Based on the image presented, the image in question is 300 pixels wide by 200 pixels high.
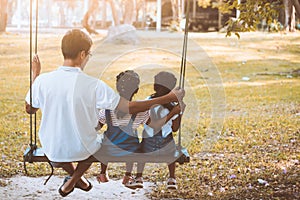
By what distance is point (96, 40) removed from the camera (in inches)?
686

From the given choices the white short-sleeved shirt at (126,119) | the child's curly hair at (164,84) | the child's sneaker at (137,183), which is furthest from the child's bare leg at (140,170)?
the child's curly hair at (164,84)

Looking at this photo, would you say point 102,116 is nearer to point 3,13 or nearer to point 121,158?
point 121,158

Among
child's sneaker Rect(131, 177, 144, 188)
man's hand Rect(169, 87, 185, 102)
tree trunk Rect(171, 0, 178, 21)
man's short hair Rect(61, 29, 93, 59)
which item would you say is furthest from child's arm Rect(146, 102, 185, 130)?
tree trunk Rect(171, 0, 178, 21)

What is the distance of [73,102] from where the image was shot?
9.57 ft

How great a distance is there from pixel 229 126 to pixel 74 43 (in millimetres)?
4714

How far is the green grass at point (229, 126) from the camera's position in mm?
4828

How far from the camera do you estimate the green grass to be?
4.83 meters

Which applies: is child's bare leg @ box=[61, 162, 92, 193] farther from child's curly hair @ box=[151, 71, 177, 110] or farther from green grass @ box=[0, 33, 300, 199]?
green grass @ box=[0, 33, 300, 199]

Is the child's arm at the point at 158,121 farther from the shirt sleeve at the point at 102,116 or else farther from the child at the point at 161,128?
the shirt sleeve at the point at 102,116

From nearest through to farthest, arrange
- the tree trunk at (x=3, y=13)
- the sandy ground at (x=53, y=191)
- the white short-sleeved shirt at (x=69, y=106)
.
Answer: the white short-sleeved shirt at (x=69, y=106) → the sandy ground at (x=53, y=191) → the tree trunk at (x=3, y=13)

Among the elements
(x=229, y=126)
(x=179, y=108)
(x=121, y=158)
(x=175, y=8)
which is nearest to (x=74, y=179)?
(x=121, y=158)

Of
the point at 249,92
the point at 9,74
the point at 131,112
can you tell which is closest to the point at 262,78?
the point at 249,92

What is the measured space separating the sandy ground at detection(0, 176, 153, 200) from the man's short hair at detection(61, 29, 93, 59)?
1816 mm

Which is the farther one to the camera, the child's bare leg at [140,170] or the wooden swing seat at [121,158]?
the child's bare leg at [140,170]
